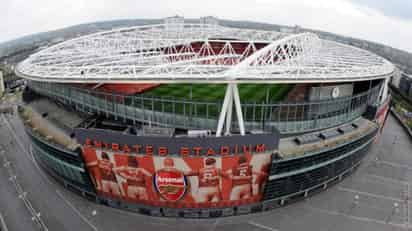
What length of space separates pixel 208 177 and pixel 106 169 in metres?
14.2

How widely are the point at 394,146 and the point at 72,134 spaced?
67.0 meters

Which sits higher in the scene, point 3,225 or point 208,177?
point 208,177

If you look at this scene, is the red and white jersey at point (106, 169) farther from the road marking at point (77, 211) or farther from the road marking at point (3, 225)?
the road marking at point (3, 225)

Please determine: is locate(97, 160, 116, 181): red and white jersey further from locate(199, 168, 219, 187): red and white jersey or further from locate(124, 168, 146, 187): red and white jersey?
locate(199, 168, 219, 187): red and white jersey

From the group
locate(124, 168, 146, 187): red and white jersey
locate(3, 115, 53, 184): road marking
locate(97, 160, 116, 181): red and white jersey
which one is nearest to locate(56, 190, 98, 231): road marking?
locate(3, 115, 53, 184): road marking

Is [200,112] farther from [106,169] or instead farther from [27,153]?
[27,153]

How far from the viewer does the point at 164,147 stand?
3381 cm

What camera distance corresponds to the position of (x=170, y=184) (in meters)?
36.4

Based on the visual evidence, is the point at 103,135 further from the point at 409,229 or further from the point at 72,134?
the point at 409,229

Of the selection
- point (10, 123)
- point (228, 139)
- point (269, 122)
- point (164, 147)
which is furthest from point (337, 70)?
point (10, 123)

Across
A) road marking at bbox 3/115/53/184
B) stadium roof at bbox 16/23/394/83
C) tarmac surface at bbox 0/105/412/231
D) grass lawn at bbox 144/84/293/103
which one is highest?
stadium roof at bbox 16/23/394/83

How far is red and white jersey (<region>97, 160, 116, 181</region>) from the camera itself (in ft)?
120

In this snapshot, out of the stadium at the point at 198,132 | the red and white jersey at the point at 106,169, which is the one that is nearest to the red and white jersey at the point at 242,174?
the stadium at the point at 198,132

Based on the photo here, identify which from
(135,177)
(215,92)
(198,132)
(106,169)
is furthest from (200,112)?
(215,92)
